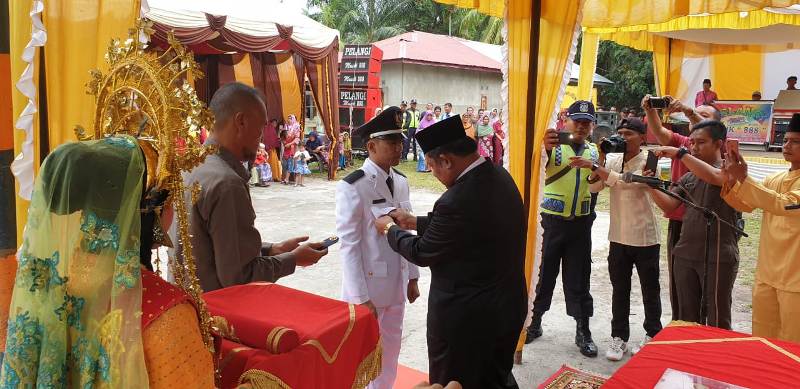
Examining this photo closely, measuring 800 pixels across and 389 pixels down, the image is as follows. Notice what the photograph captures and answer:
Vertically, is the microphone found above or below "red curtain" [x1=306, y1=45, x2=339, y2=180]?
below

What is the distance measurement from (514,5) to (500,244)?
196 centimetres

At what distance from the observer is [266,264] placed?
7.38 ft

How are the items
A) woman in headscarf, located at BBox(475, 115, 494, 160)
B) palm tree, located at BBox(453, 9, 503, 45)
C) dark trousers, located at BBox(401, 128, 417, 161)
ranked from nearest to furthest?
woman in headscarf, located at BBox(475, 115, 494, 160), dark trousers, located at BBox(401, 128, 417, 161), palm tree, located at BBox(453, 9, 503, 45)

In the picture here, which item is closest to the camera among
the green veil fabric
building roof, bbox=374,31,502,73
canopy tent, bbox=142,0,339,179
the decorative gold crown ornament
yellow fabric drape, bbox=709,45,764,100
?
the green veil fabric

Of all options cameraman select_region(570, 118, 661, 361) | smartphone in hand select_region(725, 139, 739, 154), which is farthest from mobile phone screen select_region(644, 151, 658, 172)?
smartphone in hand select_region(725, 139, 739, 154)

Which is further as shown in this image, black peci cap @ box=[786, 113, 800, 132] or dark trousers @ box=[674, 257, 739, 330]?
dark trousers @ box=[674, 257, 739, 330]

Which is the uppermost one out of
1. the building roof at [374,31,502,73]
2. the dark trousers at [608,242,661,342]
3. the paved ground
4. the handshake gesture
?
the building roof at [374,31,502,73]

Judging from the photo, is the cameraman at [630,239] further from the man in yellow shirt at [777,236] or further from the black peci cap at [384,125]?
the black peci cap at [384,125]

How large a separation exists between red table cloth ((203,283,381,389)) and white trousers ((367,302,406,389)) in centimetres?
100

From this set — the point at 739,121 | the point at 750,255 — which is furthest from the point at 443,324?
the point at 739,121

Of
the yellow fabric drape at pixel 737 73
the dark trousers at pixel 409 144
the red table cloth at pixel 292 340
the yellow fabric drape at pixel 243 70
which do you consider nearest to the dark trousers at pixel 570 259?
the red table cloth at pixel 292 340

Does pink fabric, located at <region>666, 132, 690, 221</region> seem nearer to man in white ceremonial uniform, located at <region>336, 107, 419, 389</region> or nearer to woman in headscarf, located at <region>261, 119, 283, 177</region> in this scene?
man in white ceremonial uniform, located at <region>336, 107, 419, 389</region>

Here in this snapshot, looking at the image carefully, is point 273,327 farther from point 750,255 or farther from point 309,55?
point 309,55

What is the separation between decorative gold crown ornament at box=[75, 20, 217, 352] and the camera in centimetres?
152
